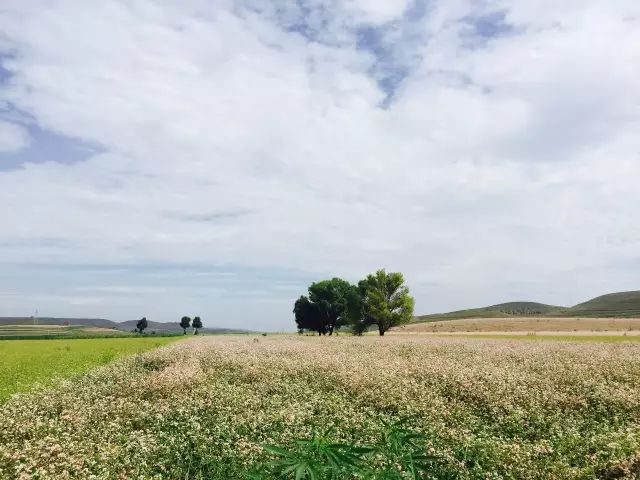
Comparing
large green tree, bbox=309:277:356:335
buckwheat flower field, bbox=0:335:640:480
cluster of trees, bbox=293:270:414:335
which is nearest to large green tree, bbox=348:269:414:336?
cluster of trees, bbox=293:270:414:335

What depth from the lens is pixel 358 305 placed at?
3457 inches

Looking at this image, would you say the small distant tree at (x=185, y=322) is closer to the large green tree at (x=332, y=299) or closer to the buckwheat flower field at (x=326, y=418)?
the large green tree at (x=332, y=299)

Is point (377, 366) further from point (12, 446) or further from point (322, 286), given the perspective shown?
point (322, 286)

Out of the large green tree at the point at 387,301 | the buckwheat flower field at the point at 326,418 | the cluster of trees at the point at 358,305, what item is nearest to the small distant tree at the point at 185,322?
the cluster of trees at the point at 358,305

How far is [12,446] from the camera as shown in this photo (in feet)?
32.3

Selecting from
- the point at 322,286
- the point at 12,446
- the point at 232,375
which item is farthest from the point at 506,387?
the point at 322,286

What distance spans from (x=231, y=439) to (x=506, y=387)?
29.3 feet

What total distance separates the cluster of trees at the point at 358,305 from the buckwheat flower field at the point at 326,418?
58379 mm

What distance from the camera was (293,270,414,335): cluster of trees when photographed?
259ft

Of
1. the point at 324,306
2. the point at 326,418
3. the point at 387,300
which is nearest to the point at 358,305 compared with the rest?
the point at 387,300

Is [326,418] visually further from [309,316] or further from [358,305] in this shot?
[309,316]

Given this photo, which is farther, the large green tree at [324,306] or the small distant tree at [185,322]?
the small distant tree at [185,322]

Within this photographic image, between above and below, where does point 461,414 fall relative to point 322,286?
below

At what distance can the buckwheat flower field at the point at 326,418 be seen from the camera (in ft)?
29.1
